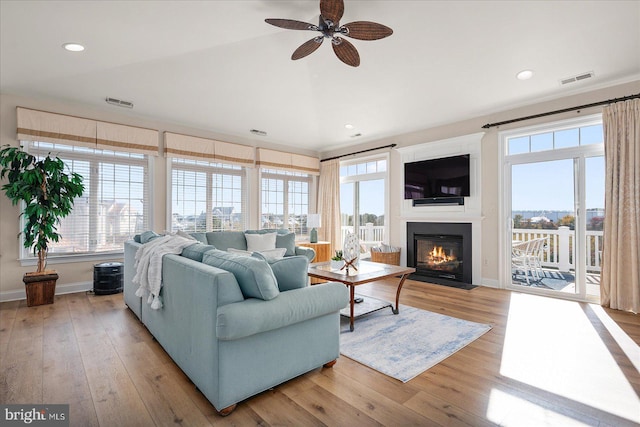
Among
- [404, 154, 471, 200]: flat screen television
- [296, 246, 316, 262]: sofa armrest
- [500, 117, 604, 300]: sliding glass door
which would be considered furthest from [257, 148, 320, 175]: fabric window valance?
[500, 117, 604, 300]: sliding glass door

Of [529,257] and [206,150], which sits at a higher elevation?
[206,150]

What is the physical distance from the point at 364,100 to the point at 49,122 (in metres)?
4.20

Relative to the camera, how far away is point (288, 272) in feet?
6.78

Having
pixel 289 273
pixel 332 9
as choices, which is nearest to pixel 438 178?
pixel 332 9

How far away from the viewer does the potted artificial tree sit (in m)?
3.63

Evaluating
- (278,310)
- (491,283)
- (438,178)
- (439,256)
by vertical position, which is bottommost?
(491,283)

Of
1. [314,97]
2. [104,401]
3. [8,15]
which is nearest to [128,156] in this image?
[8,15]

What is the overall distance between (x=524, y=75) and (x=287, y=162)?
433 cm

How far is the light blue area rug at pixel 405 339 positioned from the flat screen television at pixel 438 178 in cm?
240

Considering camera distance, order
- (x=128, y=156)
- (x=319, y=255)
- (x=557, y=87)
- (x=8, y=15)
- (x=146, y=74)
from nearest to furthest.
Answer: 1. (x=8, y=15)
2. (x=146, y=74)
3. (x=557, y=87)
4. (x=128, y=156)
5. (x=319, y=255)

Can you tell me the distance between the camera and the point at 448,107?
14.8 ft

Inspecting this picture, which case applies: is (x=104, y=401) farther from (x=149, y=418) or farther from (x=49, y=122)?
(x=49, y=122)

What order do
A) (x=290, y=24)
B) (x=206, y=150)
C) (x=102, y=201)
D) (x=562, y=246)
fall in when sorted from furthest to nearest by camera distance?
1. (x=206, y=150)
2. (x=102, y=201)
3. (x=562, y=246)
4. (x=290, y=24)

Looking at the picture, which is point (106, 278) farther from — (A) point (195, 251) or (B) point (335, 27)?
(B) point (335, 27)
